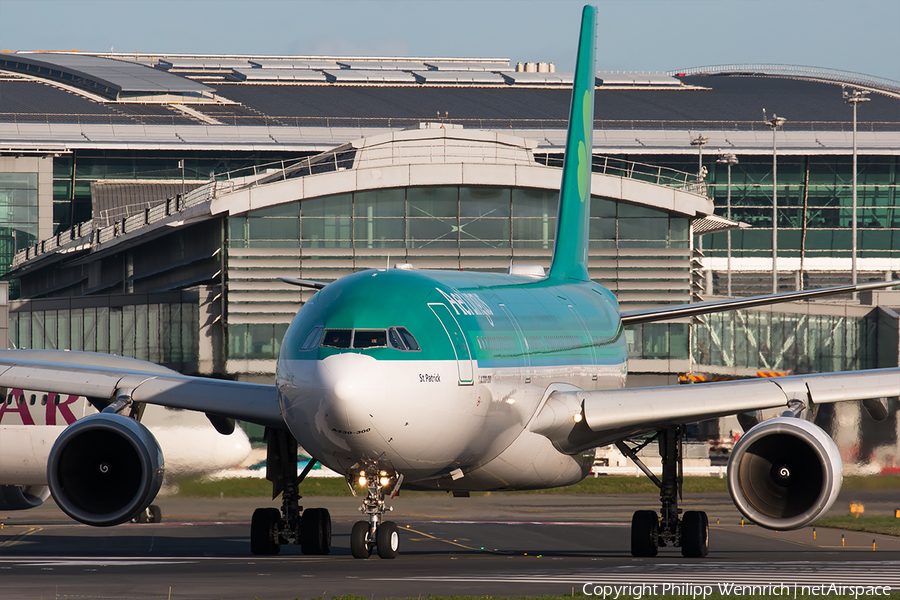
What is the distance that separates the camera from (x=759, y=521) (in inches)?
817

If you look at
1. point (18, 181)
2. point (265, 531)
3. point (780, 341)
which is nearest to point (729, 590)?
point (265, 531)

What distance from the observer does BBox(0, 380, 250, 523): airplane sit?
35.2 meters

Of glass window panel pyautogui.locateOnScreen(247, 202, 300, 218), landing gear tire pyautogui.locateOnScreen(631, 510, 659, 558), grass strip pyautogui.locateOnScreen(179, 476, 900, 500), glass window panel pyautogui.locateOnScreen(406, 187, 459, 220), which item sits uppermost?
glass window panel pyautogui.locateOnScreen(406, 187, 459, 220)

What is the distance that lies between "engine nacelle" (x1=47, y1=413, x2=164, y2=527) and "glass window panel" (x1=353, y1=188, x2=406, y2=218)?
32.4 meters

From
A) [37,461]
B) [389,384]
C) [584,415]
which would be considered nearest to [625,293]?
[37,461]

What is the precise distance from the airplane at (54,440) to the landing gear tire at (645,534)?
15.7 metres

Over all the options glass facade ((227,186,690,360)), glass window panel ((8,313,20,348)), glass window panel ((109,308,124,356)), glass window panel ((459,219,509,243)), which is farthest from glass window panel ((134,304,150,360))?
glass window panel ((459,219,509,243))

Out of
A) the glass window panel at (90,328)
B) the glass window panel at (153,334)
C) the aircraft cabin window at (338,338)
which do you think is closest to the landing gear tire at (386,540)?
the aircraft cabin window at (338,338)

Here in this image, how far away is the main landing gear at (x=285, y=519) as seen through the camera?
78.9 ft

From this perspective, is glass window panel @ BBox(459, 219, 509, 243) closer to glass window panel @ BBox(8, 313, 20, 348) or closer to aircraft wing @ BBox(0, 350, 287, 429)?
glass window panel @ BBox(8, 313, 20, 348)

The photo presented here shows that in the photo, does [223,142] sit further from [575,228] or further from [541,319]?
[541,319]

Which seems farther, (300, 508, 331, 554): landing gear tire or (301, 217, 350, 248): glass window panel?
(301, 217, 350, 248): glass window panel

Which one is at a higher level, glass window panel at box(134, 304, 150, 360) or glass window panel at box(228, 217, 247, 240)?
glass window panel at box(228, 217, 247, 240)

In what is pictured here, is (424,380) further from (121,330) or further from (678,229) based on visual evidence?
(121,330)
